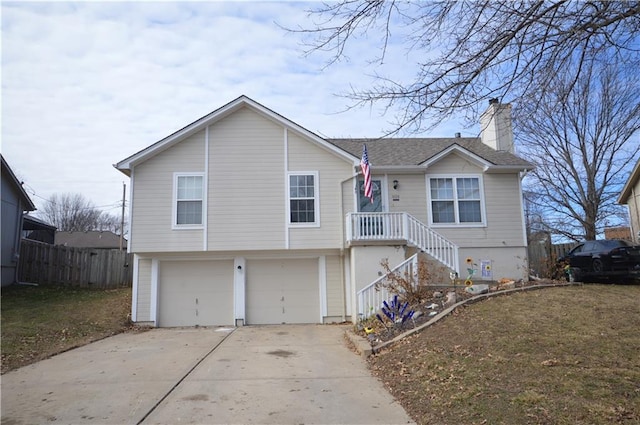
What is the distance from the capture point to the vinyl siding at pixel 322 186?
46.5 feet

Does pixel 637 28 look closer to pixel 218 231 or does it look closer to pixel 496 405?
pixel 496 405

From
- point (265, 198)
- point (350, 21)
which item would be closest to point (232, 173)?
point (265, 198)

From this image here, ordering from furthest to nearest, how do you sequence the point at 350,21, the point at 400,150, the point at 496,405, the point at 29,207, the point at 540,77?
the point at 29,207, the point at 400,150, the point at 540,77, the point at 350,21, the point at 496,405

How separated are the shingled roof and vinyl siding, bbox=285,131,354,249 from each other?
43.6 inches

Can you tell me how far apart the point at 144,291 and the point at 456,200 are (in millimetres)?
10941


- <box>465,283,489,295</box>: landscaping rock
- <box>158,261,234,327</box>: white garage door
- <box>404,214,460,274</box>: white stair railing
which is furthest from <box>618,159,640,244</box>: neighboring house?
<box>158,261,234,327</box>: white garage door

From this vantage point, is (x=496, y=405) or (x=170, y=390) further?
(x=170, y=390)

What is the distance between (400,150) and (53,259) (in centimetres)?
1440

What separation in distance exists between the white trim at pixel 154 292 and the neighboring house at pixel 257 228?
0.04 metres

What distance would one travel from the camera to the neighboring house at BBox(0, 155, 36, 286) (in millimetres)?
16500

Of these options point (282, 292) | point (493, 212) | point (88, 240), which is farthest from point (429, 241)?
point (88, 240)

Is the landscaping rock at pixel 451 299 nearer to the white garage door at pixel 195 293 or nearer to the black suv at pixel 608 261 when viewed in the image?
the black suv at pixel 608 261

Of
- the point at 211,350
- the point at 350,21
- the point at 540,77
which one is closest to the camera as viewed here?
the point at 350,21

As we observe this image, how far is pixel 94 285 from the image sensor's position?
57.6 feet
